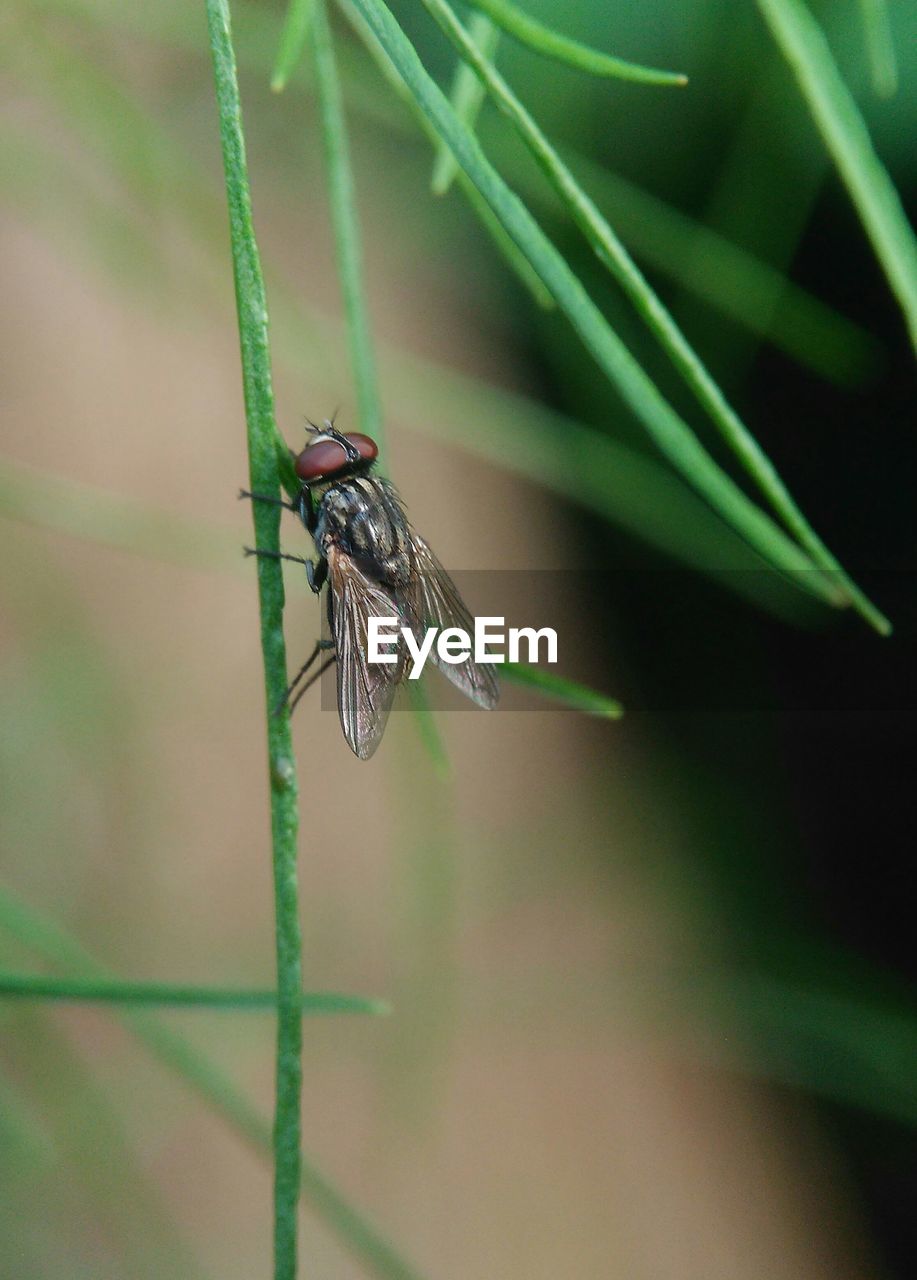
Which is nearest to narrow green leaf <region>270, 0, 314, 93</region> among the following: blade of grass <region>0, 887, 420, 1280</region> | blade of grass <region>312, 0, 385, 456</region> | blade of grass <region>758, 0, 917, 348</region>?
blade of grass <region>312, 0, 385, 456</region>

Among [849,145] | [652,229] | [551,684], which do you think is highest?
[652,229]

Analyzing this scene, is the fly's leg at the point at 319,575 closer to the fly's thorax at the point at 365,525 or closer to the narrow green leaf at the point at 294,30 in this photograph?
the fly's thorax at the point at 365,525

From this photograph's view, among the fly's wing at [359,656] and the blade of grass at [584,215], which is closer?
the blade of grass at [584,215]

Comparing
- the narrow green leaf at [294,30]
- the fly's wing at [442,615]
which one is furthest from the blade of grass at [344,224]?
the fly's wing at [442,615]

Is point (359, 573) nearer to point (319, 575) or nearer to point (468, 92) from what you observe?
point (319, 575)

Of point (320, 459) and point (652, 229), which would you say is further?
point (652, 229)

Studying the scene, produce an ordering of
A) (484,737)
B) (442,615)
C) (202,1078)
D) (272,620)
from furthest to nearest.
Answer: (484,737) < (442,615) < (202,1078) < (272,620)

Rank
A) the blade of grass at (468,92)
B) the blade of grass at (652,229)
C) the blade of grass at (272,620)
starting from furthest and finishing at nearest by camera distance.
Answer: the blade of grass at (652,229), the blade of grass at (468,92), the blade of grass at (272,620)

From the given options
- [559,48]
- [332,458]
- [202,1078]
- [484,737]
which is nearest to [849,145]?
[559,48]
